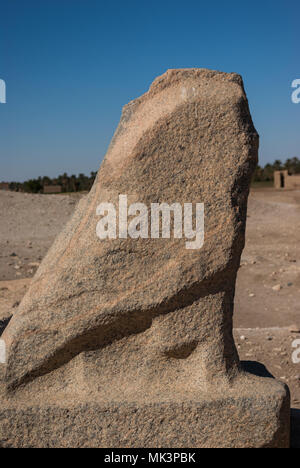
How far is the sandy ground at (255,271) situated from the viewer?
4.49 meters

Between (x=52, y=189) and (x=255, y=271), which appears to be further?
(x=52, y=189)

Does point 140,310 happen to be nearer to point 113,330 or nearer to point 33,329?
point 113,330

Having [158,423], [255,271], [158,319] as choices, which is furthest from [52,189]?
[158,423]

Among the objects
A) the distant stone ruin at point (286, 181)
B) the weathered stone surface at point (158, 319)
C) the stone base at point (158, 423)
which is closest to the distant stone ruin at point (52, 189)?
the distant stone ruin at point (286, 181)

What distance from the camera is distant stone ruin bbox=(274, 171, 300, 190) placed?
25.1 m

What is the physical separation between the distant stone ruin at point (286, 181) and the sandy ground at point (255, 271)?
10.9m

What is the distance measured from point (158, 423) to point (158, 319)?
0.52m

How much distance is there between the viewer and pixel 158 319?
2.47 m

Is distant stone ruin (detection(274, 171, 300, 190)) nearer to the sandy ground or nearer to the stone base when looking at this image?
the sandy ground

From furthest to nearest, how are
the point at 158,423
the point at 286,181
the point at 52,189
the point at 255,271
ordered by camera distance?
1. the point at 52,189
2. the point at 286,181
3. the point at 255,271
4. the point at 158,423

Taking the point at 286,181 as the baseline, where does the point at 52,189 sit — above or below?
below

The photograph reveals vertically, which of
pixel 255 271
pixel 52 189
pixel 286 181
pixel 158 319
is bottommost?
pixel 255 271

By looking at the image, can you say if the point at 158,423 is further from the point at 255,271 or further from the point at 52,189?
the point at 52,189
